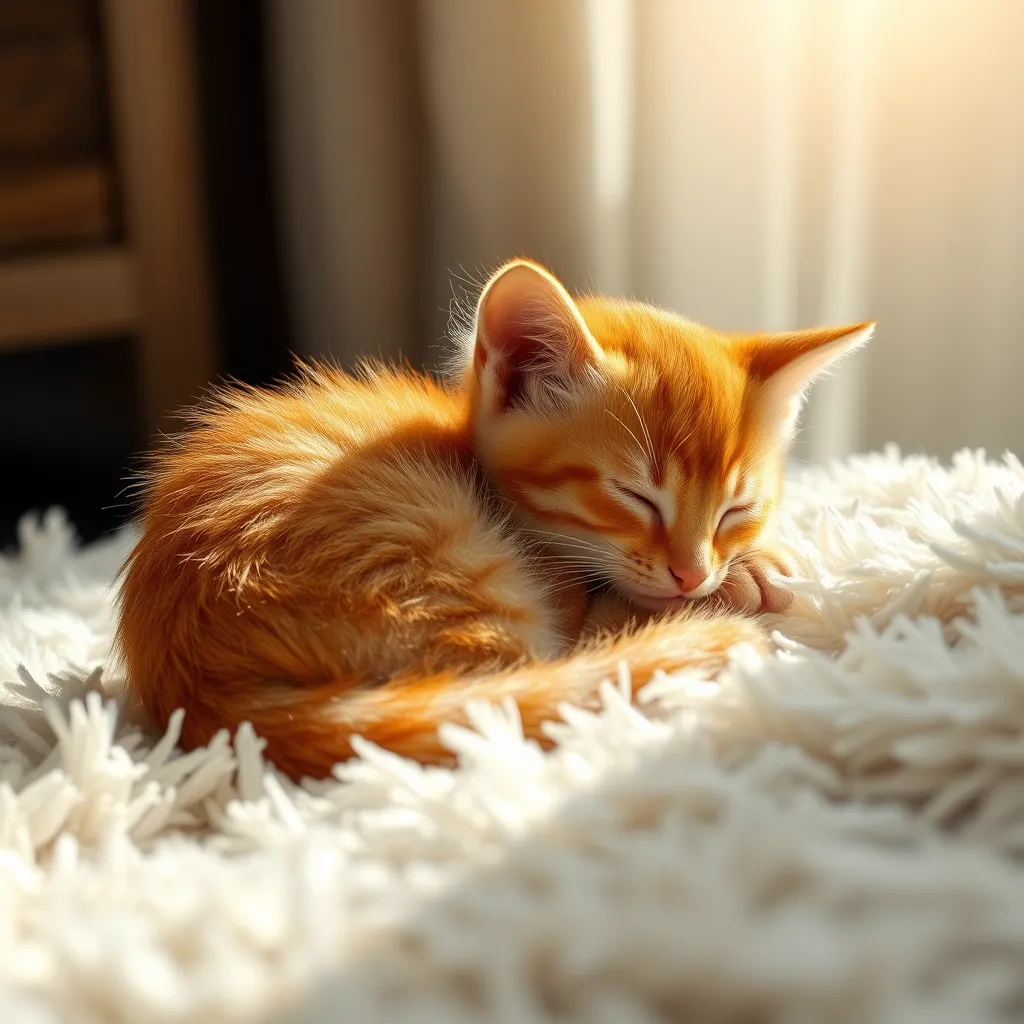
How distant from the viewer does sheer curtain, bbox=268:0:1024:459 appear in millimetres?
1466

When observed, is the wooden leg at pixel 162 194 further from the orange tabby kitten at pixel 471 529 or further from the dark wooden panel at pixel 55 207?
the orange tabby kitten at pixel 471 529

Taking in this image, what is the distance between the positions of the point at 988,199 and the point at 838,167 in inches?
Answer: 7.9

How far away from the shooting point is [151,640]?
776 millimetres

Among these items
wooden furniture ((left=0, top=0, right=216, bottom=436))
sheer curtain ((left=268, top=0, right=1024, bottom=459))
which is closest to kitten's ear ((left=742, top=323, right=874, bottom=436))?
sheer curtain ((left=268, top=0, right=1024, bottom=459))

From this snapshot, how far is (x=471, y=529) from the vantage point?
0.87 m

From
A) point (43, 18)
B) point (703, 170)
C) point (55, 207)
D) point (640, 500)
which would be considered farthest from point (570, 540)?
point (43, 18)

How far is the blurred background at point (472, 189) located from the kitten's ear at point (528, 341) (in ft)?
2.50

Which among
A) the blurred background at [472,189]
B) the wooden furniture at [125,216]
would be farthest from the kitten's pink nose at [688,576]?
the wooden furniture at [125,216]

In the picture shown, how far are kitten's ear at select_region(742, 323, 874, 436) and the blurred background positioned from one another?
1.90ft

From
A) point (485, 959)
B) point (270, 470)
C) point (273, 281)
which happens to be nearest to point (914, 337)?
point (270, 470)

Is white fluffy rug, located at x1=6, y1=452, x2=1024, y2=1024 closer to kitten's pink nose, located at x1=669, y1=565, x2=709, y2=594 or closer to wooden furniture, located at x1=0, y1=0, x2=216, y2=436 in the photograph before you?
kitten's pink nose, located at x1=669, y1=565, x2=709, y2=594

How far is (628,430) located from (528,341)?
114 mm

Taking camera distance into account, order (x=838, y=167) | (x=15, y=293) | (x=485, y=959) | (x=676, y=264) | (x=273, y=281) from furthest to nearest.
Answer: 1. (x=273, y=281)
2. (x=15, y=293)
3. (x=676, y=264)
4. (x=838, y=167)
5. (x=485, y=959)

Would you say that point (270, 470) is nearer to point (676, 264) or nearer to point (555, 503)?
point (555, 503)
